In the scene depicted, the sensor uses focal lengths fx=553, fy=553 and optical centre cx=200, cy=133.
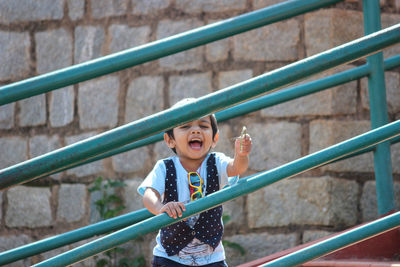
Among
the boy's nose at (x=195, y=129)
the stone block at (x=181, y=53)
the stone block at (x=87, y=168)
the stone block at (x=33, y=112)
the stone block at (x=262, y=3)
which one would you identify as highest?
the stone block at (x=262, y=3)

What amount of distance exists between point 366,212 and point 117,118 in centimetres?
180

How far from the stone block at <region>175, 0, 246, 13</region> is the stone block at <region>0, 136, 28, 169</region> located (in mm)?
1519

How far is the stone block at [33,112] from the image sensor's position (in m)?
4.07

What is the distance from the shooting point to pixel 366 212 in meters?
3.56

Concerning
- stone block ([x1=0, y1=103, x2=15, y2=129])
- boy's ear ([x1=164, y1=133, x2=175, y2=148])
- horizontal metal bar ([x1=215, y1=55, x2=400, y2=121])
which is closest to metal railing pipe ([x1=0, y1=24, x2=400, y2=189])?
boy's ear ([x1=164, y1=133, x2=175, y2=148])

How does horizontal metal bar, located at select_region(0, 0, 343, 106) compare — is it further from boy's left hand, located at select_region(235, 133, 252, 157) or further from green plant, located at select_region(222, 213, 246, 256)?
green plant, located at select_region(222, 213, 246, 256)

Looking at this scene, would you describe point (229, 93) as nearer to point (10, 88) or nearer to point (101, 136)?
point (101, 136)

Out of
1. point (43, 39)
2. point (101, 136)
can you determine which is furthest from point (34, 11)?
point (101, 136)

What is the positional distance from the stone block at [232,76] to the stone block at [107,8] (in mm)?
860

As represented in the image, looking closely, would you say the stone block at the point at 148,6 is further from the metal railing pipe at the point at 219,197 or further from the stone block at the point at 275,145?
the metal railing pipe at the point at 219,197

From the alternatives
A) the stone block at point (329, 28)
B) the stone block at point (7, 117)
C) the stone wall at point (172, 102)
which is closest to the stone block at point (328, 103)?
the stone wall at point (172, 102)

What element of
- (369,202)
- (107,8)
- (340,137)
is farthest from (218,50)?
(369,202)

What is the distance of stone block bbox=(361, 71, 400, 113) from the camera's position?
12.0 ft

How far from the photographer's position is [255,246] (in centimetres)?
366
